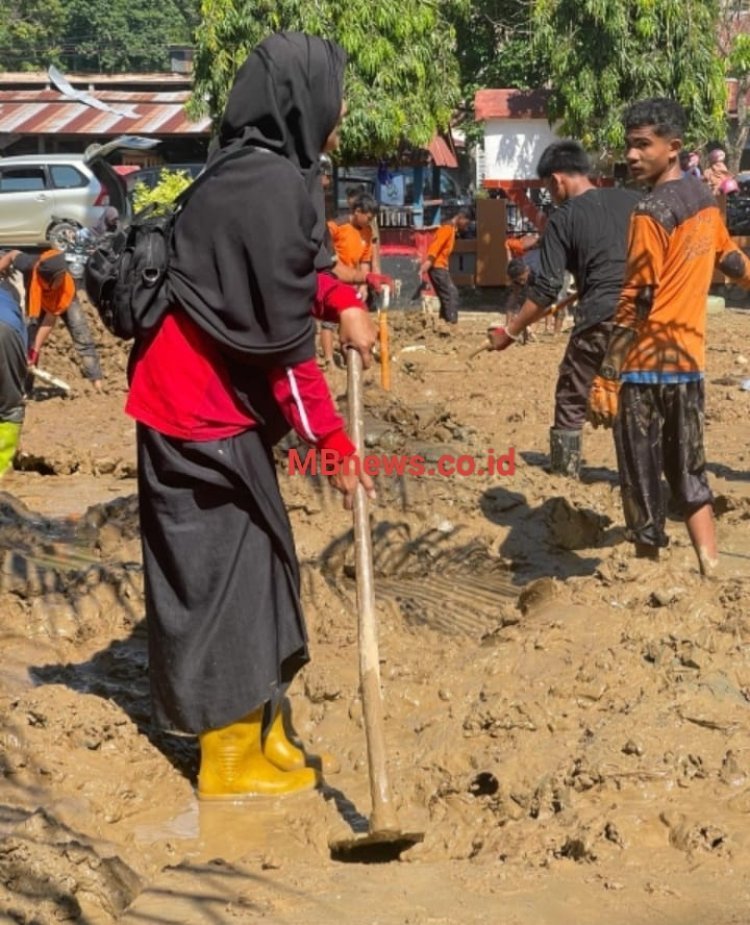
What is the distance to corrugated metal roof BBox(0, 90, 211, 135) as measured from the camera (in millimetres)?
33625

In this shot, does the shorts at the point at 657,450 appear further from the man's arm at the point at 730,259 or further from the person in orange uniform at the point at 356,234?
the person in orange uniform at the point at 356,234

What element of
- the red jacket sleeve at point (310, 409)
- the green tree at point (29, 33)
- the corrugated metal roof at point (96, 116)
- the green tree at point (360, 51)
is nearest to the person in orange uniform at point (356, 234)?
the green tree at point (360, 51)

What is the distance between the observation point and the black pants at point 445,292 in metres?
17.9

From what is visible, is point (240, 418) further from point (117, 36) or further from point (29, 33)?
point (117, 36)

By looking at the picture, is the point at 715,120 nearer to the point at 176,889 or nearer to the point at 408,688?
the point at 408,688

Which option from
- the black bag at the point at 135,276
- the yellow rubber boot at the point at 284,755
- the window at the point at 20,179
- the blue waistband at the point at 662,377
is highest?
the black bag at the point at 135,276

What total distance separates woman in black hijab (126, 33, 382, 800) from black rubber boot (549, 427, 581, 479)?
4.15 meters

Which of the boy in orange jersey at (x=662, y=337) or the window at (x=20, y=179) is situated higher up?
the boy in orange jersey at (x=662, y=337)

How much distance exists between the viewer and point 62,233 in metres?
22.9

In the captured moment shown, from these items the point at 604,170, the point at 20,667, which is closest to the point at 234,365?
the point at 20,667

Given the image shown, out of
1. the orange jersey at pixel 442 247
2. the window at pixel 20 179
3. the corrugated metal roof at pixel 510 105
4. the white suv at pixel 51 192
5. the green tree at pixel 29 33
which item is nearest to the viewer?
the orange jersey at pixel 442 247

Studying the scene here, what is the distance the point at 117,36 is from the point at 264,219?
4903 cm

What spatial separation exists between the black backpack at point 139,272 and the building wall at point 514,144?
1841 centimetres

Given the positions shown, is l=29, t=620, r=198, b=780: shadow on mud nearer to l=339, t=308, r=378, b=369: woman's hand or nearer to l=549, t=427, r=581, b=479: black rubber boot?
l=339, t=308, r=378, b=369: woman's hand
